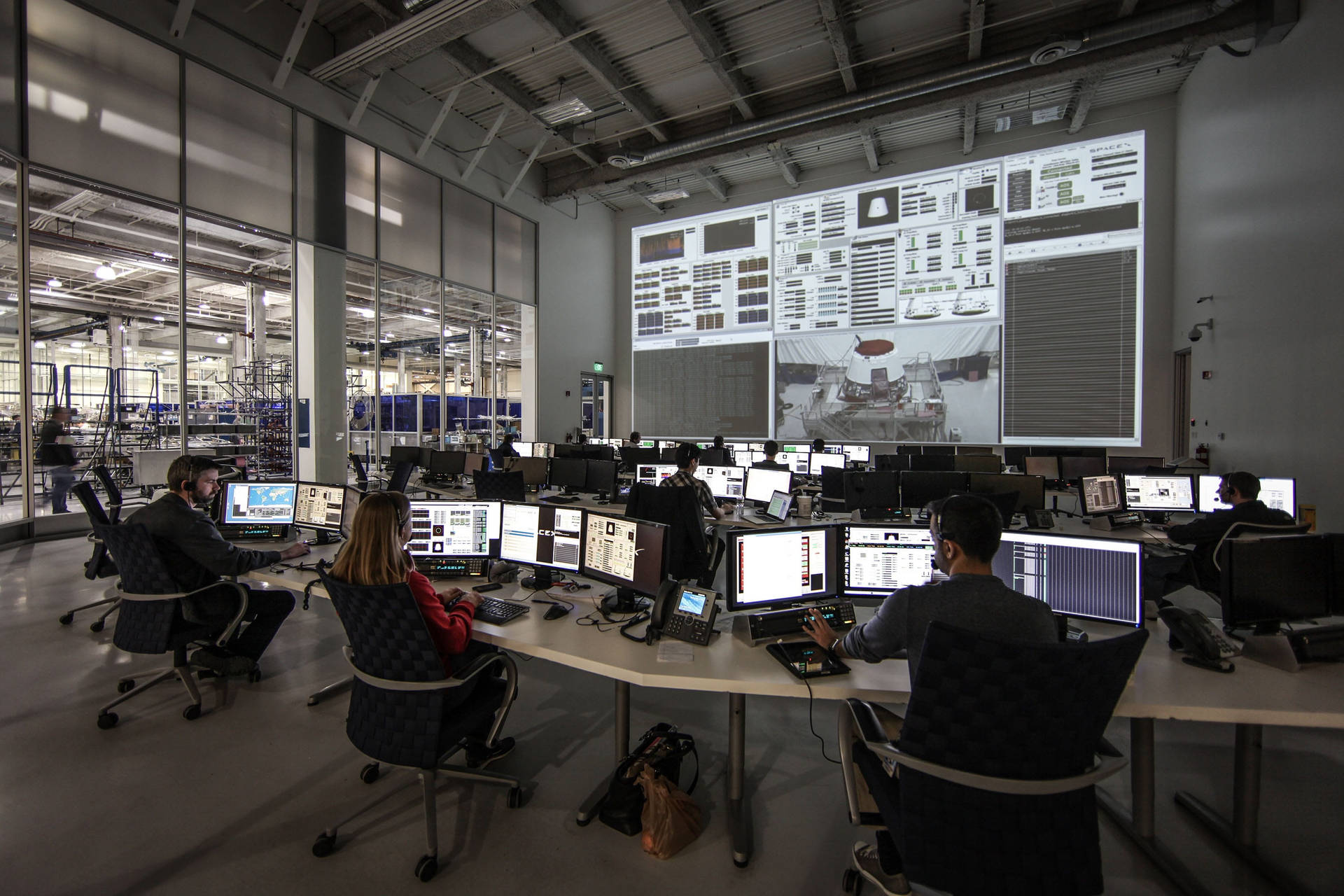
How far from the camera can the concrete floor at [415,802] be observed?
1939 millimetres

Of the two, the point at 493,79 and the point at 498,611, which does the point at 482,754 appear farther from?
the point at 493,79

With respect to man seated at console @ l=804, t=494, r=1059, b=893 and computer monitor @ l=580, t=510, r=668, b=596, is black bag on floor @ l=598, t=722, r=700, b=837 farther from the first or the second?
man seated at console @ l=804, t=494, r=1059, b=893

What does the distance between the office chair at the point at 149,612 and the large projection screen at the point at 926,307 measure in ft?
30.3

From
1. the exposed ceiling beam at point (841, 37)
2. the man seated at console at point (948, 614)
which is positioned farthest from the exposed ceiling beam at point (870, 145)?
the man seated at console at point (948, 614)

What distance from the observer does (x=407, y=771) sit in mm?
2562

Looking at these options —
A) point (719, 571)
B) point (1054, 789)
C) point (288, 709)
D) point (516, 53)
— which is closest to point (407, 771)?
point (288, 709)

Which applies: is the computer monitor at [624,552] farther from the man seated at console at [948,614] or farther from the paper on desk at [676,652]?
the man seated at console at [948,614]

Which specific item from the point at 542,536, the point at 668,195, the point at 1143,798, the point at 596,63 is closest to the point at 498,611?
the point at 542,536

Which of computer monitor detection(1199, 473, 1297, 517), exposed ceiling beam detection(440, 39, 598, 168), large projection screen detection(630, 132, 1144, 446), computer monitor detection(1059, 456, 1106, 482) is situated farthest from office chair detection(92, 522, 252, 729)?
large projection screen detection(630, 132, 1144, 446)

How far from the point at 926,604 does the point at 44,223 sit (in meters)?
12.4

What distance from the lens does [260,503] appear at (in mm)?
4188

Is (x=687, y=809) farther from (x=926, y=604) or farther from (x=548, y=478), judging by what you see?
(x=548, y=478)

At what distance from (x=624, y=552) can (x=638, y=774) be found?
927mm

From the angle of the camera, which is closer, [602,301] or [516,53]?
[516,53]
